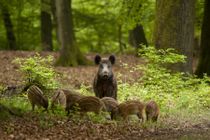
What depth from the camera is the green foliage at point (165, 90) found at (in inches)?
663

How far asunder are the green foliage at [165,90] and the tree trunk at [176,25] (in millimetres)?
1765

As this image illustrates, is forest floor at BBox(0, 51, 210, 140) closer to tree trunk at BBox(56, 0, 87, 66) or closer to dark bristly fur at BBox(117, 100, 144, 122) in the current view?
dark bristly fur at BBox(117, 100, 144, 122)

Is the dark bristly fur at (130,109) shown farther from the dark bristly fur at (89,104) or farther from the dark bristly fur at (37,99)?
the dark bristly fur at (37,99)

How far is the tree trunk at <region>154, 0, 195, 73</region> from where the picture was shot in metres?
20.8

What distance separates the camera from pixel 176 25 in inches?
822

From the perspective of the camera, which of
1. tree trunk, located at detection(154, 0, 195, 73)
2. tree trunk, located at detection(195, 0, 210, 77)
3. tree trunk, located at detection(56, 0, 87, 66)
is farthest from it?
tree trunk, located at detection(56, 0, 87, 66)

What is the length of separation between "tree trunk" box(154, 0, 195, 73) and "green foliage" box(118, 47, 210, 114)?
1.77m

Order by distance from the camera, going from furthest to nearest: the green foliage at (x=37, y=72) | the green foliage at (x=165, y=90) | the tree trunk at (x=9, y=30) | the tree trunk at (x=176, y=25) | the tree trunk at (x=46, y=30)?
the tree trunk at (x=9, y=30) < the tree trunk at (x=46, y=30) < the tree trunk at (x=176, y=25) < the green foliage at (x=165, y=90) < the green foliage at (x=37, y=72)

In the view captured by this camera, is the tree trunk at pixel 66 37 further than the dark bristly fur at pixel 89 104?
Yes

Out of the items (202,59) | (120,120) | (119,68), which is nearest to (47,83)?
(120,120)

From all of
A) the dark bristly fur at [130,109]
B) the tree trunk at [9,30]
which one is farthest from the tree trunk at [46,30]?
the dark bristly fur at [130,109]

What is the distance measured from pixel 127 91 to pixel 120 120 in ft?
15.9

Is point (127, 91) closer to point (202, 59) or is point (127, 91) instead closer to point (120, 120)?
point (120, 120)

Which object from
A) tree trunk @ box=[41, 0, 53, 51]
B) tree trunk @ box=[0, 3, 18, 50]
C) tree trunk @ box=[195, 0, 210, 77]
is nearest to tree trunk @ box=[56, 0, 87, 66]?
tree trunk @ box=[195, 0, 210, 77]
